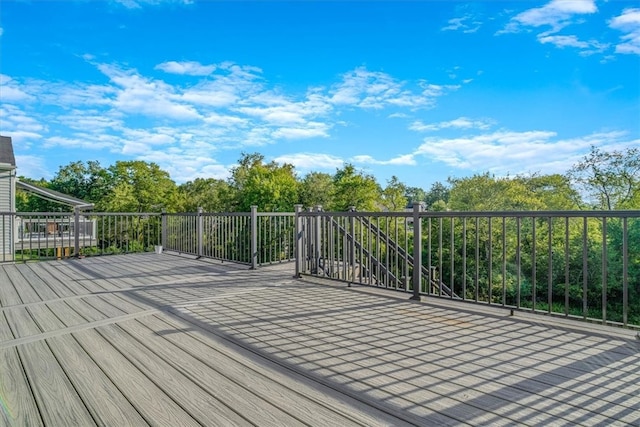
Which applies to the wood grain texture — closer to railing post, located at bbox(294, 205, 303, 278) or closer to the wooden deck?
the wooden deck

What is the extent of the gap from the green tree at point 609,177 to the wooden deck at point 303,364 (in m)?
17.3

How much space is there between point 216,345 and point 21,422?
1.07 metres

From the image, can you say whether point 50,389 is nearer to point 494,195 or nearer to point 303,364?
point 303,364

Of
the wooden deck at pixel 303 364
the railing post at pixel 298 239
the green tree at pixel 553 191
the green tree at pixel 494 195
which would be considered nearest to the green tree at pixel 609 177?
the green tree at pixel 553 191

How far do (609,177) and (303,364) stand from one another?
20.1m

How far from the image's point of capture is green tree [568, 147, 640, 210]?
618 inches

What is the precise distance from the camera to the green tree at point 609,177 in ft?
51.5

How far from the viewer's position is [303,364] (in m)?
2.07

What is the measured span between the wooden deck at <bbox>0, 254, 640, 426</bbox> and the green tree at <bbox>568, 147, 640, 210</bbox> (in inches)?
682

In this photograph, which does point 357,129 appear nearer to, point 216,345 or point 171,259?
point 171,259

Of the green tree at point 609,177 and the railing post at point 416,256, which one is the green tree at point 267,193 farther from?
the green tree at point 609,177

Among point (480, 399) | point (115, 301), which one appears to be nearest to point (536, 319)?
point (480, 399)

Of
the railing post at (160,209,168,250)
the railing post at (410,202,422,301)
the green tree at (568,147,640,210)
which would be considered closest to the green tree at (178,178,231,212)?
the railing post at (160,209,168,250)

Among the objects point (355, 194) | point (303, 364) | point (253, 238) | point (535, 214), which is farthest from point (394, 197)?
point (303, 364)
